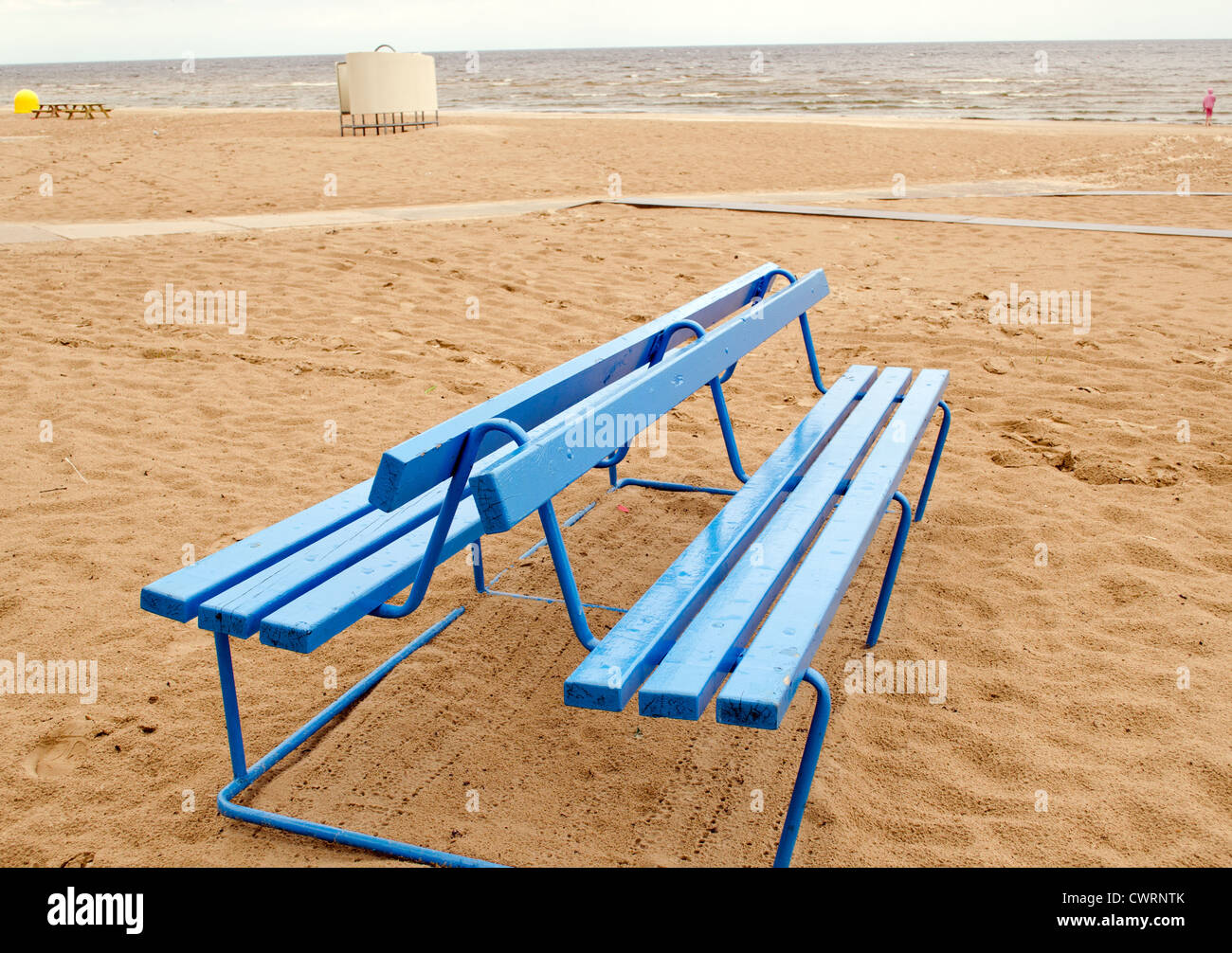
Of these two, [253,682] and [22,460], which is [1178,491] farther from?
[22,460]

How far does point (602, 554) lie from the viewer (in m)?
3.49

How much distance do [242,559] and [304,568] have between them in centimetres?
14

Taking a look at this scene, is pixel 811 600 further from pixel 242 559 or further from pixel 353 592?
pixel 242 559

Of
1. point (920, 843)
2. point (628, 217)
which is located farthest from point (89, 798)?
point (628, 217)

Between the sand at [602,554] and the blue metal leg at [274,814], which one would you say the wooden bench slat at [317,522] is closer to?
the blue metal leg at [274,814]

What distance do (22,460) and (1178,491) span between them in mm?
4656

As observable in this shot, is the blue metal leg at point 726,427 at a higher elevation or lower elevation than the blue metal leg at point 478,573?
higher

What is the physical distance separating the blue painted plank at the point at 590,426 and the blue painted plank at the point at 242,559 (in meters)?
0.65

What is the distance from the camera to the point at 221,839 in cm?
213

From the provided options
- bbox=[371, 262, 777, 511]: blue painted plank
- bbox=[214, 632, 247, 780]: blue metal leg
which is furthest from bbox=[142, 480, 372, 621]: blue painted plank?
bbox=[371, 262, 777, 511]: blue painted plank

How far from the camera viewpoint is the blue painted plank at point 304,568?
2008mm

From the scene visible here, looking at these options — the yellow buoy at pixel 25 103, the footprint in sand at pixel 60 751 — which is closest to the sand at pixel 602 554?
the footprint in sand at pixel 60 751

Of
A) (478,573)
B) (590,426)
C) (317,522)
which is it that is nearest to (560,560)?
(590,426)

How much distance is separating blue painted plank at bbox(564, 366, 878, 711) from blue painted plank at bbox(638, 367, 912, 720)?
4 centimetres
